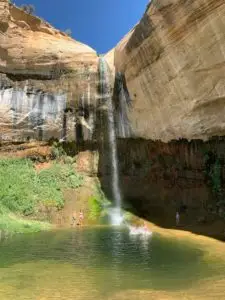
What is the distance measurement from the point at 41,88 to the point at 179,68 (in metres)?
13.6

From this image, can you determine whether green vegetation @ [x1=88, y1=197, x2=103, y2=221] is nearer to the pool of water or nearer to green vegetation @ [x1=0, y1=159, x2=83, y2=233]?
green vegetation @ [x1=0, y1=159, x2=83, y2=233]

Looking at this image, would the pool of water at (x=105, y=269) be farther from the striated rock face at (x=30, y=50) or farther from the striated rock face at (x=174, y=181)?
the striated rock face at (x=30, y=50)

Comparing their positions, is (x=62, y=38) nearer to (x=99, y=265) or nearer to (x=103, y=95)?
(x=103, y=95)

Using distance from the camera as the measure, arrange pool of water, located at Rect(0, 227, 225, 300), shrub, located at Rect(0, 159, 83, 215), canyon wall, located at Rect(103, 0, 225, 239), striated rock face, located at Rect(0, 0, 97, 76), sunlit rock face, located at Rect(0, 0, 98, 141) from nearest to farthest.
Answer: pool of water, located at Rect(0, 227, 225, 300) → canyon wall, located at Rect(103, 0, 225, 239) → shrub, located at Rect(0, 159, 83, 215) → sunlit rock face, located at Rect(0, 0, 98, 141) → striated rock face, located at Rect(0, 0, 97, 76)

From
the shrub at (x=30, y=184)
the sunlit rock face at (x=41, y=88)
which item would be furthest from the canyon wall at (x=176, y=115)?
the shrub at (x=30, y=184)

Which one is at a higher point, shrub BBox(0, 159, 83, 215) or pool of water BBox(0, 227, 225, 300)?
shrub BBox(0, 159, 83, 215)

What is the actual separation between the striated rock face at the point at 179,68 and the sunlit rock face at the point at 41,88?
549 centimetres

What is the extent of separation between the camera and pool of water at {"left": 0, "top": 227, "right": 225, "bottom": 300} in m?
10.2

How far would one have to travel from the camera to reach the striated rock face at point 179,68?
769 inches

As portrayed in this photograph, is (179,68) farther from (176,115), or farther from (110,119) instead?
(110,119)

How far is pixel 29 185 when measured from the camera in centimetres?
2847

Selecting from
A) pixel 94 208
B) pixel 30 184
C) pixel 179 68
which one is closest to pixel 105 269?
pixel 179 68

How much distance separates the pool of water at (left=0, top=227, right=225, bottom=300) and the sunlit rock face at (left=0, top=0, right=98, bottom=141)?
46.6 feet

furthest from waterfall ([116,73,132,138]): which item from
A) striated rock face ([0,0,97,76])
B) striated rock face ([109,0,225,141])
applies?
striated rock face ([0,0,97,76])
